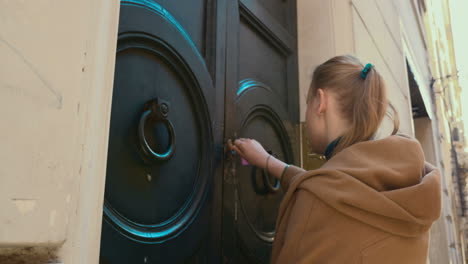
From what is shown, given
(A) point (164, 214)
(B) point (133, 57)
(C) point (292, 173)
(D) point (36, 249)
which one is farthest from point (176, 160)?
(D) point (36, 249)

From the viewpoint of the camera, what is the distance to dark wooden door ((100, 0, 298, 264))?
32.2 inches

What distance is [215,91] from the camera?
3.91 feet

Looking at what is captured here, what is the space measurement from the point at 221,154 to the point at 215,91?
20 cm

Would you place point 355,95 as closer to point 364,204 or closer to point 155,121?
point 364,204

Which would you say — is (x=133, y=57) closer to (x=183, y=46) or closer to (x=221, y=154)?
(x=183, y=46)

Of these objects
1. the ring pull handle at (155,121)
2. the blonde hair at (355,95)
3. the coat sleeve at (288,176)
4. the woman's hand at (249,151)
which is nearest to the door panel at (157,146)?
the ring pull handle at (155,121)

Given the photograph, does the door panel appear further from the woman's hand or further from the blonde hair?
the blonde hair

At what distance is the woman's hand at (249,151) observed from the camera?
4.00 ft

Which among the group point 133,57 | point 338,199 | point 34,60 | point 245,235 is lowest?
point 245,235

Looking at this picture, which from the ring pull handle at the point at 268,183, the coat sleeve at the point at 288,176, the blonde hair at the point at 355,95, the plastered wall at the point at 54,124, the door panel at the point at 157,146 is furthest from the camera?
the ring pull handle at the point at 268,183

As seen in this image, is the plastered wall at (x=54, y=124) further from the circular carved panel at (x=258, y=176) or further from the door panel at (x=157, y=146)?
the circular carved panel at (x=258, y=176)

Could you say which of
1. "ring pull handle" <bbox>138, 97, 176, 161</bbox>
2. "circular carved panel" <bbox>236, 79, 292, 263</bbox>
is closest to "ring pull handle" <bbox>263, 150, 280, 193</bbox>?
"circular carved panel" <bbox>236, 79, 292, 263</bbox>

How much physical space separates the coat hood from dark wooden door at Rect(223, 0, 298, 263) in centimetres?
37

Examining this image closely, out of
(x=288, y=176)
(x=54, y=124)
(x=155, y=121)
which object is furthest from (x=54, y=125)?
(x=288, y=176)
